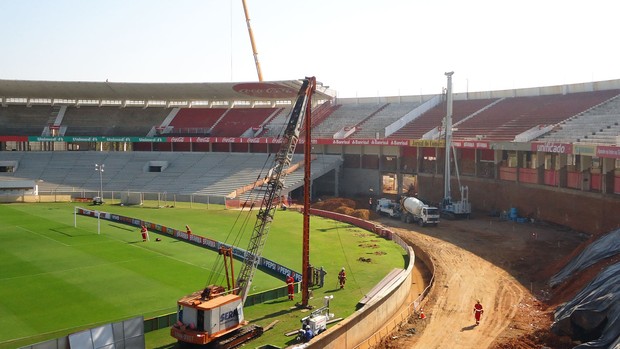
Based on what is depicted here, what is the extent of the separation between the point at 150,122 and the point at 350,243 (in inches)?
2061

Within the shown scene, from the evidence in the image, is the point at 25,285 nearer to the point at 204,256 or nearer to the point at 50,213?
the point at 204,256

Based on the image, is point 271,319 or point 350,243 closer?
point 271,319

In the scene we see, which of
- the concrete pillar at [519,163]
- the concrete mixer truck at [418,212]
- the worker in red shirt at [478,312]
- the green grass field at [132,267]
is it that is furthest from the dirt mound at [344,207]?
the worker in red shirt at [478,312]

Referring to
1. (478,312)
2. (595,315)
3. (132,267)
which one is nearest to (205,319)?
(478,312)

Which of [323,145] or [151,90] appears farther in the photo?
[151,90]

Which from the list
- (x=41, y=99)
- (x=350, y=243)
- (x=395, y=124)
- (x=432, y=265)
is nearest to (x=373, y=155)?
(x=395, y=124)

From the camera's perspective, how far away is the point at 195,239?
4003cm

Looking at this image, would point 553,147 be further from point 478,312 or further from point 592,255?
point 478,312

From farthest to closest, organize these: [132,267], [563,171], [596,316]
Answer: [563,171] → [132,267] → [596,316]

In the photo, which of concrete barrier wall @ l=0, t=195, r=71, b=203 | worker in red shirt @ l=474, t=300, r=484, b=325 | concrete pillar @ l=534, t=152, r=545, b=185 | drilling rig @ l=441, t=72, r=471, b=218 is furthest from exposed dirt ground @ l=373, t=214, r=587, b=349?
concrete barrier wall @ l=0, t=195, r=71, b=203

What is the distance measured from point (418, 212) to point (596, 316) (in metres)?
28.2

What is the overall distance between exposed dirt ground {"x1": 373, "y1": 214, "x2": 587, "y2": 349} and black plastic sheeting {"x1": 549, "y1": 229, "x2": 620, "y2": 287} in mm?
906

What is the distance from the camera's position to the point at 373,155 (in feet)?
220

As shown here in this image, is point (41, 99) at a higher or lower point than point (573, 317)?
higher
